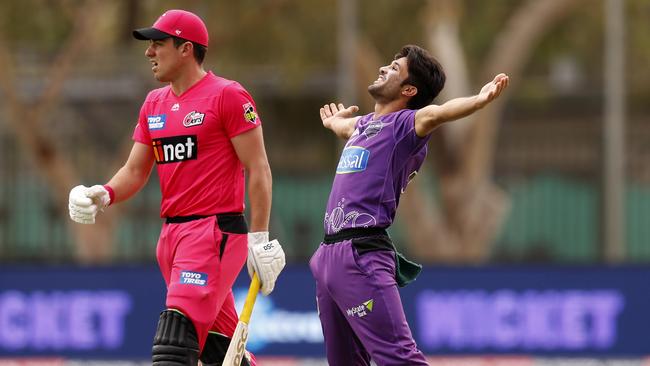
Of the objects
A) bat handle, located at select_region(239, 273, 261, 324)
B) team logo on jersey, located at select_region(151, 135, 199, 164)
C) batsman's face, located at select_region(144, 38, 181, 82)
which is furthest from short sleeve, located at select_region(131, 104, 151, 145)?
bat handle, located at select_region(239, 273, 261, 324)

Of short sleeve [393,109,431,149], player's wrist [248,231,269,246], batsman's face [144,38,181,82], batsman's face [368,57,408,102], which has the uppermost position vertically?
batsman's face [144,38,181,82]

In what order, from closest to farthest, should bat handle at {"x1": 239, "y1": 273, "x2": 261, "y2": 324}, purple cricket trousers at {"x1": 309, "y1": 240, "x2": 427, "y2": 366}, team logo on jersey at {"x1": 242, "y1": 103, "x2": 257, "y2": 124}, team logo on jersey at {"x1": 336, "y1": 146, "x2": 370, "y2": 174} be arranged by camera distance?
purple cricket trousers at {"x1": 309, "y1": 240, "x2": 427, "y2": 366}
team logo on jersey at {"x1": 336, "y1": 146, "x2": 370, "y2": 174}
bat handle at {"x1": 239, "y1": 273, "x2": 261, "y2": 324}
team logo on jersey at {"x1": 242, "y1": 103, "x2": 257, "y2": 124}

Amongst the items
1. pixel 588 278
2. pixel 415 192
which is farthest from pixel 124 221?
pixel 588 278

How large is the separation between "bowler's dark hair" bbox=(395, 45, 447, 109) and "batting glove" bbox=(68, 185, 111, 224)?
5.91 ft

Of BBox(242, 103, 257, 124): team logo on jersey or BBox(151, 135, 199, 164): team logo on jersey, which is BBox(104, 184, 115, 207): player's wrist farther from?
BBox(242, 103, 257, 124): team logo on jersey

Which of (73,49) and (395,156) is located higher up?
(73,49)

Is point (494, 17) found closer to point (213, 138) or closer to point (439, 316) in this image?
point (439, 316)

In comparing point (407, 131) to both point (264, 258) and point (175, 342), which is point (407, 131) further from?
point (175, 342)

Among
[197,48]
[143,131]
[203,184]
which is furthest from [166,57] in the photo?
[203,184]

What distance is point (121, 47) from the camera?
23.6 metres

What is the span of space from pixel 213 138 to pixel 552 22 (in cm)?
1717

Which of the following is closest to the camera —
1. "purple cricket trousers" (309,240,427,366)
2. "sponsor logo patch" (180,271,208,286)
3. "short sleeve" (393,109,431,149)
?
"purple cricket trousers" (309,240,427,366)

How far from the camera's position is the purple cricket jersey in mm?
7406

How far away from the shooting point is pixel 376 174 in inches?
292
